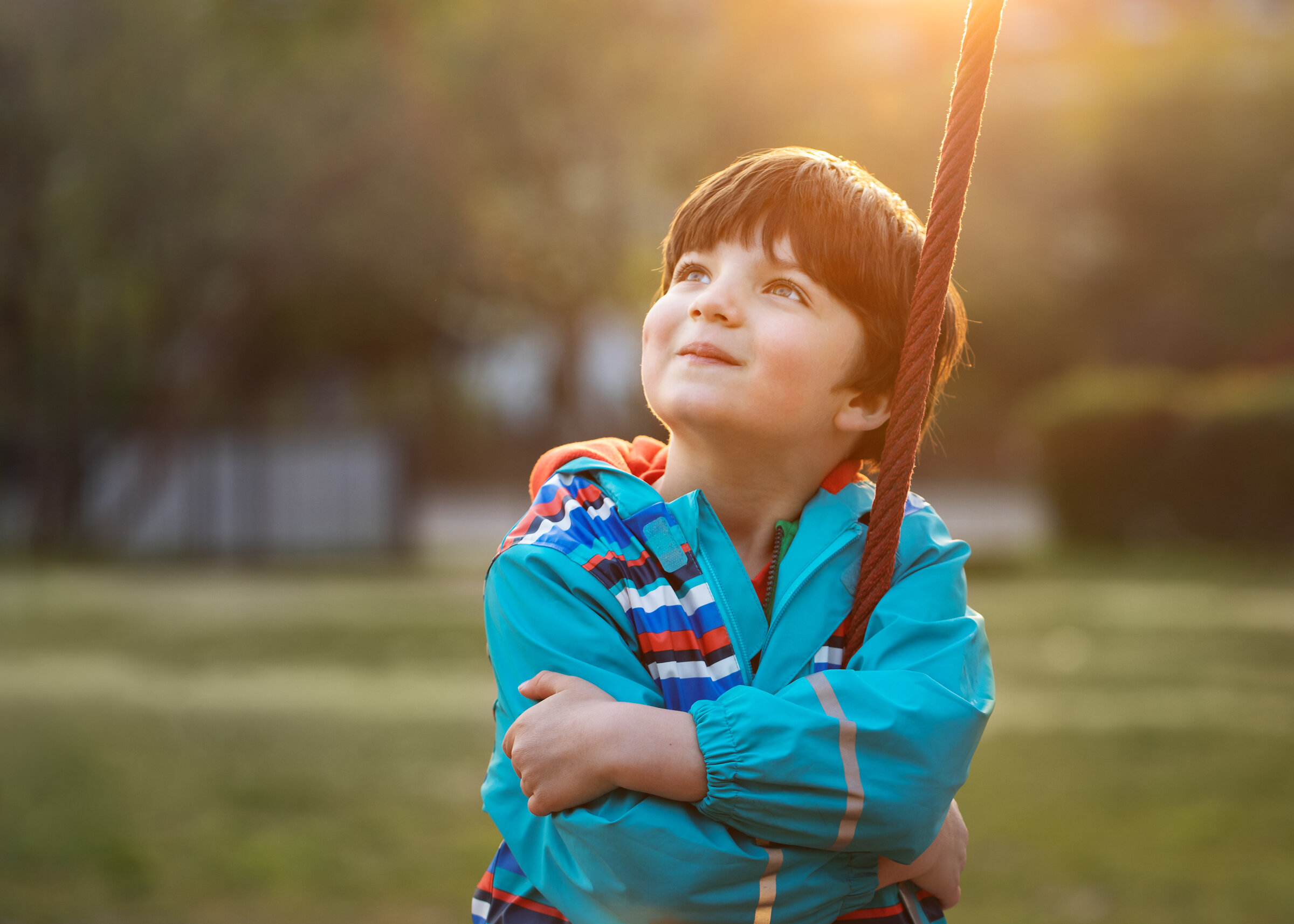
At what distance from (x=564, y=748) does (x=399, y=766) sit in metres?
5.08

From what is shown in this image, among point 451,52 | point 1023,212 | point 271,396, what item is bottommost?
point 271,396

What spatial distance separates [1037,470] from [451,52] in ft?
30.1

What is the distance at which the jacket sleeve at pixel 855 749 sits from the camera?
1.34 meters

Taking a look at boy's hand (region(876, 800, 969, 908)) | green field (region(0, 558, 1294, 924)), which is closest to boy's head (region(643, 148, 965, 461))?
boy's hand (region(876, 800, 969, 908))

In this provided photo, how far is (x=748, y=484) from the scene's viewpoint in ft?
5.32

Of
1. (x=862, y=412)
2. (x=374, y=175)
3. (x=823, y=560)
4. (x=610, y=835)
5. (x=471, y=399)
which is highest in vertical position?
(x=862, y=412)

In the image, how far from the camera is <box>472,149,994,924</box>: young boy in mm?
1347

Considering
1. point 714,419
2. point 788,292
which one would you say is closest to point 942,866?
point 714,419

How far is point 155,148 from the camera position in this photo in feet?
49.0

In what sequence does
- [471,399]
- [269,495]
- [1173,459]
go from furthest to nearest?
[471,399], [269,495], [1173,459]

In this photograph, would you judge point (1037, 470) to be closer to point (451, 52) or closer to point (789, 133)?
point (789, 133)

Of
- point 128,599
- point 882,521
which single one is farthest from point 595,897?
point 128,599

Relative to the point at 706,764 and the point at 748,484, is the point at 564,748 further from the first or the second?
the point at 748,484

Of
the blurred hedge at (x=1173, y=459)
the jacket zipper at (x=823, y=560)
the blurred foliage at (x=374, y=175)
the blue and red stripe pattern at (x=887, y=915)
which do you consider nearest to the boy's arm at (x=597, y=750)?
the jacket zipper at (x=823, y=560)
